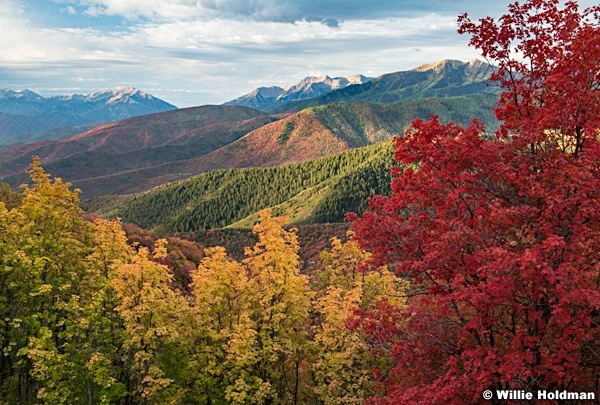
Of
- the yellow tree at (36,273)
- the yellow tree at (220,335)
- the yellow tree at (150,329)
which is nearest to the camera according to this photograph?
the yellow tree at (150,329)

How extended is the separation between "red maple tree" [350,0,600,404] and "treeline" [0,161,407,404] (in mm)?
8900

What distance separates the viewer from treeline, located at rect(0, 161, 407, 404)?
22.7 meters

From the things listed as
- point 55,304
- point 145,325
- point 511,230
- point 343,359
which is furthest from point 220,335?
point 511,230

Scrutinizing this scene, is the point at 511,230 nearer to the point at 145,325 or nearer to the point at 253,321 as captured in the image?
the point at 253,321

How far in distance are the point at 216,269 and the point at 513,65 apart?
19.1 m

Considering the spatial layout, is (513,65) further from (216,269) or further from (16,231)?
(16,231)

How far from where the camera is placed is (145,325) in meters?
23.8

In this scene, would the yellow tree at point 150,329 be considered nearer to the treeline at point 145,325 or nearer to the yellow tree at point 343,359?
the treeline at point 145,325

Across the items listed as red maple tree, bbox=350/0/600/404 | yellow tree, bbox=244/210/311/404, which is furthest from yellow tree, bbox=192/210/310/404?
red maple tree, bbox=350/0/600/404

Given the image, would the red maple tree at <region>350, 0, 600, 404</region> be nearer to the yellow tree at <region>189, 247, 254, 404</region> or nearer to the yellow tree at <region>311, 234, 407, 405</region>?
the yellow tree at <region>311, 234, 407, 405</region>

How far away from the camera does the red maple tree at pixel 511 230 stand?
1020 centimetres

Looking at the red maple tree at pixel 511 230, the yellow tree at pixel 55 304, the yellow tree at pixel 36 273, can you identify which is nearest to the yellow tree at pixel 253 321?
the yellow tree at pixel 55 304

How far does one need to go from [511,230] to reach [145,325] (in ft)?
62.6

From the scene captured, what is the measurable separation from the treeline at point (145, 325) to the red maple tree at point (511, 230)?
350 inches
